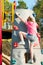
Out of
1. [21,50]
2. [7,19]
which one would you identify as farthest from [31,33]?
[7,19]

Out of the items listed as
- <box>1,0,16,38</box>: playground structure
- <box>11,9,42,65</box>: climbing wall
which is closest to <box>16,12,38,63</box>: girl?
<box>11,9,42,65</box>: climbing wall

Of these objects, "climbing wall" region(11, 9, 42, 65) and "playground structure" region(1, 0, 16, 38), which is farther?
"playground structure" region(1, 0, 16, 38)

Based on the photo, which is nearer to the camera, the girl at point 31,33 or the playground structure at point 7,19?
the girl at point 31,33

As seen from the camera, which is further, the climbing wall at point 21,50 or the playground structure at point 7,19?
the playground structure at point 7,19

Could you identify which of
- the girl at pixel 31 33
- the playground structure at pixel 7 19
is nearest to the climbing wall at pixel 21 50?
the girl at pixel 31 33

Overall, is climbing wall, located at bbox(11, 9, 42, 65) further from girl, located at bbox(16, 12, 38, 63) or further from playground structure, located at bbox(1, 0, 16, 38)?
playground structure, located at bbox(1, 0, 16, 38)

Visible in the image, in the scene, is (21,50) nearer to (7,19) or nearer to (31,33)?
(31,33)

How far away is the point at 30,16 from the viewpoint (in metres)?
5.98

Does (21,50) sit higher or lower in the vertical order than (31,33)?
lower

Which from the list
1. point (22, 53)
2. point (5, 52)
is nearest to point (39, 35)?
point (22, 53)

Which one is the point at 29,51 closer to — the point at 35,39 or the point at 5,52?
the point at 35,39

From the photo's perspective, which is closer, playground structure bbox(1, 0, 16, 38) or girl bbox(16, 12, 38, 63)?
girl bbox(16, 12, 38, 63)

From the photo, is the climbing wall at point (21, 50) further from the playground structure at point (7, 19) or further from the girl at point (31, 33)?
the playground structure at point (7, 19)

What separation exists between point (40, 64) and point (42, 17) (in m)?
1.07
